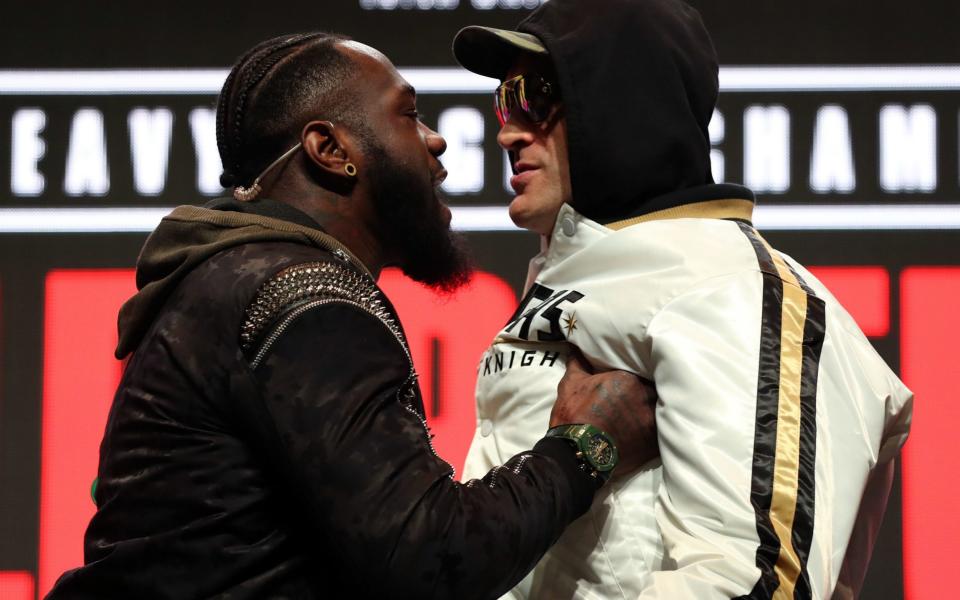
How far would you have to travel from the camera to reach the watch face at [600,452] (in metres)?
1.62

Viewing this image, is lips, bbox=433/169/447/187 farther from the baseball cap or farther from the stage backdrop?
the stage backdrop

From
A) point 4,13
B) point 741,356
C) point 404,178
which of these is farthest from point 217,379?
point 4,13

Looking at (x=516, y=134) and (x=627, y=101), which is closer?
(x=627, y=101)

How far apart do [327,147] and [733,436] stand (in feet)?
2.49

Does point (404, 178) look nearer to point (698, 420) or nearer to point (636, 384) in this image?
point (636, 384)

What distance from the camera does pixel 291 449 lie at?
1500 millimetres

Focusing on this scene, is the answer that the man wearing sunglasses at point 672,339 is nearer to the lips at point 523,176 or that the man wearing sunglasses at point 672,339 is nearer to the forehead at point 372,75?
the lips at point 523,176

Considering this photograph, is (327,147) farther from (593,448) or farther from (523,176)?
(593,448)

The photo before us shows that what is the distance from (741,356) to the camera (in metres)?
1.57

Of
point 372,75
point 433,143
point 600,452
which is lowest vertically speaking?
point 600,452

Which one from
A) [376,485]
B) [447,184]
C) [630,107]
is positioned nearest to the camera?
[376,485]

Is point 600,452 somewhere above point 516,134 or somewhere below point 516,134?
below

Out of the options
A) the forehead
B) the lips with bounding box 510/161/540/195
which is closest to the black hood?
the lips with bounding box 510/161/540/195

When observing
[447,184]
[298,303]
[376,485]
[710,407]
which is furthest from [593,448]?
[447,184]
